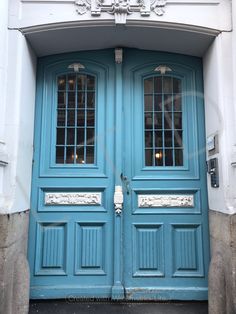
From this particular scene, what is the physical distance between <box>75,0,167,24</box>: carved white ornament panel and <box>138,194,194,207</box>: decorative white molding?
7.19 feet

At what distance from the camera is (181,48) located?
414 cm

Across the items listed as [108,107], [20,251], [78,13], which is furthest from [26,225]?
[78,13]

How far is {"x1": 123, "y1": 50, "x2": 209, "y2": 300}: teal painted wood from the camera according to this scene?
387 cm

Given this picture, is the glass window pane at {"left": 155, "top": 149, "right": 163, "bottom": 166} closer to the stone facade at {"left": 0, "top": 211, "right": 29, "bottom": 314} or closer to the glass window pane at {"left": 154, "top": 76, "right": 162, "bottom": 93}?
the glass window pane at {"left": 154, "top": 76, "right": 162, "bottom": 93}

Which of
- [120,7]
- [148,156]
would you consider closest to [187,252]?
[148,156]

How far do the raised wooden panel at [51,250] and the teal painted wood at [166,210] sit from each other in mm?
805

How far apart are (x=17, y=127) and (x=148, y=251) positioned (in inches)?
86.7

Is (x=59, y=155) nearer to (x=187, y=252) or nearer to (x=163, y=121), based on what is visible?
(x=163, y=121)

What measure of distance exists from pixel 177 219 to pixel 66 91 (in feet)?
7.41

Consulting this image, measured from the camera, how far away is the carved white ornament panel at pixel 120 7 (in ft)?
12.2

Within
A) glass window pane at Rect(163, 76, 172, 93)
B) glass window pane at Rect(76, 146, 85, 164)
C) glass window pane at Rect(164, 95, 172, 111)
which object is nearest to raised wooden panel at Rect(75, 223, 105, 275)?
glass window pane at Rect(76, 146, 85, 164)

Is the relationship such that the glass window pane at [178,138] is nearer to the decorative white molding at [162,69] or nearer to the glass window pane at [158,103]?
the glass window pane at [158,103]

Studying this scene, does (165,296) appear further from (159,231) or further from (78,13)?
(78,13)

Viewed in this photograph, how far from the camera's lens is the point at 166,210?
399 centimetres
